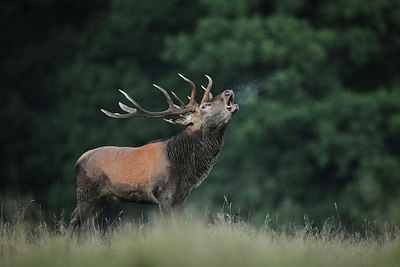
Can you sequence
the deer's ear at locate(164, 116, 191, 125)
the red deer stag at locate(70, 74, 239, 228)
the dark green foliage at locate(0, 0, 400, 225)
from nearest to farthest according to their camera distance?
the red deer stag at locate(70, 74, 239, 228), the deer's ear at locate(164, 116, 191, 125), the dark green foliage at locate(0, 0, 400, 225)

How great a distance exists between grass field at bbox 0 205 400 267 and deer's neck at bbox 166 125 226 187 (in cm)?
59

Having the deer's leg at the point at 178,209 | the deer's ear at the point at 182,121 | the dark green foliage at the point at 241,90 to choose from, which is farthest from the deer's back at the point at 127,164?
the dark green foliage at the point at 241,90

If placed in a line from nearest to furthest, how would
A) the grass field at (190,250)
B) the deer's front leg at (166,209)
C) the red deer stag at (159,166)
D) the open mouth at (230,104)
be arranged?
the grass field at (190,250) → the deer's front leg at (166,209) → the red deer stag at (159,166) → the open mouth at (230,104)

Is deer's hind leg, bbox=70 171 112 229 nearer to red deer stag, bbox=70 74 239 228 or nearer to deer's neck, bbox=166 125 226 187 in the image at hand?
red deer stag, bbox=70 74 239 228

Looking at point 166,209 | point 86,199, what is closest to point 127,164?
point 86,199

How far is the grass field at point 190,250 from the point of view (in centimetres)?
484

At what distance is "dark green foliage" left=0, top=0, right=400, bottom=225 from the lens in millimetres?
14969

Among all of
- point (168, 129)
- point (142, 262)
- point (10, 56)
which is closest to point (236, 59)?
point (168, 129)

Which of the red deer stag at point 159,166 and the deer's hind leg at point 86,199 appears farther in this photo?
the deer's hind leg at point 86,199

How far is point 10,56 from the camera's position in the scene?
17000 millimetres

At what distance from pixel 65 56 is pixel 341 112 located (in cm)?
850

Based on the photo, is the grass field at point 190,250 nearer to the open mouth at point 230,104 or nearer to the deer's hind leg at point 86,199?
the deer's hind leg at point 86,199

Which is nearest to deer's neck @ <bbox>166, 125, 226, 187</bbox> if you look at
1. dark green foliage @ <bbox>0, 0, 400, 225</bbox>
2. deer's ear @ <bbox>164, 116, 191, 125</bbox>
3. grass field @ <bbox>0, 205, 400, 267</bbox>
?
deer's ear @ <bbox>164, 116, 191, 125</bbox>

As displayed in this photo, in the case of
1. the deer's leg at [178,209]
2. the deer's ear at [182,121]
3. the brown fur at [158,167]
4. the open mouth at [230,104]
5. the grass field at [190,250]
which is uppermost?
the open mouth at [230,104]
